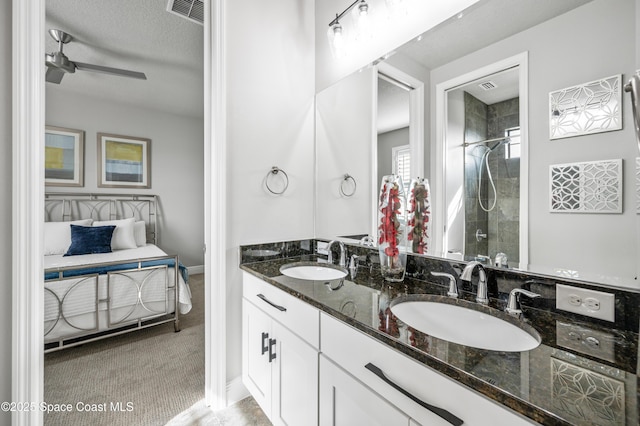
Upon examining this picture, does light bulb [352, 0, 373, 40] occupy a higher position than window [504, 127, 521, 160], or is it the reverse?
light bulb [352, 0, 373, 40]

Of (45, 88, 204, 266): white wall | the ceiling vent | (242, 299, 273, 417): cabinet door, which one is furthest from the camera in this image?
(45, 88, 204, 266): white wall

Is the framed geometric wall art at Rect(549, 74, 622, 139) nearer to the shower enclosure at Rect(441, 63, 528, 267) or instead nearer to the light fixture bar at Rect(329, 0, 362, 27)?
the shower enclosure at Rect(441, 63, 528, 267)

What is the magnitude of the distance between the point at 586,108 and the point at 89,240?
4202mm

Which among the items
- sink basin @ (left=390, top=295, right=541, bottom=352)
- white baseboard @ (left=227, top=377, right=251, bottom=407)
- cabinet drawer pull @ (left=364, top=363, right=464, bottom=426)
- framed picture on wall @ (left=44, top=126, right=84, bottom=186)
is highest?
framed picture on wall @ (left=44, top=126, right=84, bottom=186)

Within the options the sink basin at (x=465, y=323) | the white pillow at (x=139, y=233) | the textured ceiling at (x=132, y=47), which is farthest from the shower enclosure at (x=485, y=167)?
the white pillow at (x=139, y=233)

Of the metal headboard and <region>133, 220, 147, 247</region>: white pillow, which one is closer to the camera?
the metal headboard

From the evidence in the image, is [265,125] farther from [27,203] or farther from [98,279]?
[98,279]

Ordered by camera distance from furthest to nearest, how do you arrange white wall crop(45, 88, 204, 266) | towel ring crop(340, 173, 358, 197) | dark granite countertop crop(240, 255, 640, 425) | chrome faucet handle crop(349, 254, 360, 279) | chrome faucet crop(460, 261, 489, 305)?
white wall crop(45, 88, 204, 266) < towel ring crop(340, 173, 358, 197) < chrome faucet handle crop(349, 254, 360, 279) < chrome faucet crop(460, 261, 489, 305) < dark granite countertop crop(240, 255, 640, 425)

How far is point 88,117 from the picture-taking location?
3832 mm

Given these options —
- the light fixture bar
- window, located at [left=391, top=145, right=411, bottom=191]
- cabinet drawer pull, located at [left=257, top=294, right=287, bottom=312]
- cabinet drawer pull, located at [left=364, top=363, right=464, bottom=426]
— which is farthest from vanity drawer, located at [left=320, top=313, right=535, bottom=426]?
the light fixture bar

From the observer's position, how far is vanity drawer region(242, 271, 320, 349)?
3.56 ft

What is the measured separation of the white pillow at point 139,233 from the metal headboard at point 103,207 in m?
0.37

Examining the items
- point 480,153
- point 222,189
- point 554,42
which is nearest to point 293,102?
point 222,189

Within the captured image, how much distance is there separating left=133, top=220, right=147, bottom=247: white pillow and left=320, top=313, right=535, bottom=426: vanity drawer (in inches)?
149
